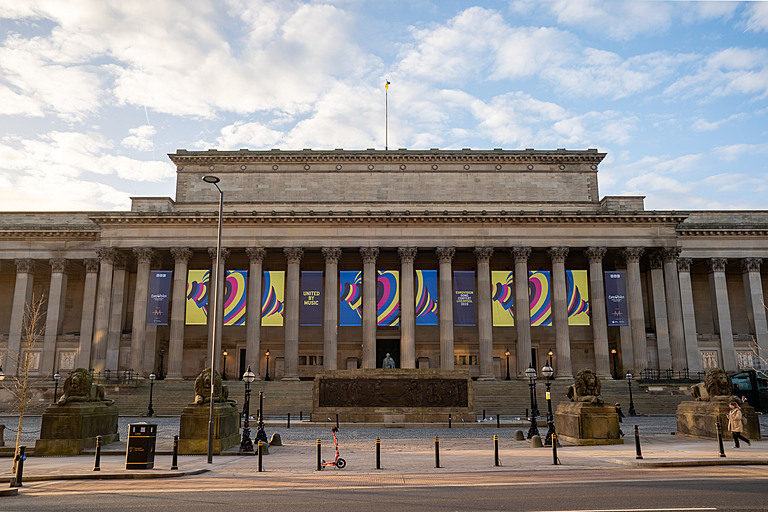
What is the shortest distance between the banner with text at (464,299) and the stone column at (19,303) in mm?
36302

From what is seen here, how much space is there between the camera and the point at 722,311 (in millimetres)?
52750

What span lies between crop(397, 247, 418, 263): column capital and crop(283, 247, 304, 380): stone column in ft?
27.9

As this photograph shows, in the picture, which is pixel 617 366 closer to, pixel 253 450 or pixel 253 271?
pixel 253 271

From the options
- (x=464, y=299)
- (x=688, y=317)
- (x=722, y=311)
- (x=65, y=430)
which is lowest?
(x=65, y=430)

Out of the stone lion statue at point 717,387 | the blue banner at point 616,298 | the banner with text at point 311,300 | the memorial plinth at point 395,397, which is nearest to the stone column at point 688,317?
the blue banner at point 616,298

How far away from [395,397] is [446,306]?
17540 mm

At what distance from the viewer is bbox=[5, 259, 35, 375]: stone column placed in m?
51.5

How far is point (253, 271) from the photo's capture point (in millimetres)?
51219

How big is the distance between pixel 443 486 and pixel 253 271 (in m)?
39.3

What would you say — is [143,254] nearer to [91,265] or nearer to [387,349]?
[91,265]

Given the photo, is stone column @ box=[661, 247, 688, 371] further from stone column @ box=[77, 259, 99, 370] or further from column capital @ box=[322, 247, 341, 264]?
stone column @ box=[77, 259, 99, 370]

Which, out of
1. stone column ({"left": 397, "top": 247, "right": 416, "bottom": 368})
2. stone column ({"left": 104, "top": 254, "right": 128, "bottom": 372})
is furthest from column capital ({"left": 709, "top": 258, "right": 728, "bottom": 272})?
stone column ({"left": 104, "top": 254, "right": 128, "bottom": 372})

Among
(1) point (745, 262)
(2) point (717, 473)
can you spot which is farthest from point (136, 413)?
(1) point (745, 262)

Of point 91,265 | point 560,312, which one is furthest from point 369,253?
point 91,265
